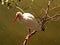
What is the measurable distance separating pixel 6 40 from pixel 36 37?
49 centimetres

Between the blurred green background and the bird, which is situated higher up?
the bird

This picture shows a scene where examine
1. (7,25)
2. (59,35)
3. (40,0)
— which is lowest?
(59,35)

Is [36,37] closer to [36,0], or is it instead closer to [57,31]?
[57,31]

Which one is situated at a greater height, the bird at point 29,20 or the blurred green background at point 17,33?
the bird at point 29,20

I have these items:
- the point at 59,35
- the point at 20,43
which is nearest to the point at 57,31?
the point at 59,35

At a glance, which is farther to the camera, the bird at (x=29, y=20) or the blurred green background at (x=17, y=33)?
the blurred green background at (x=17, y=33)

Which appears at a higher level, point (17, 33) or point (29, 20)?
point (29, 20)

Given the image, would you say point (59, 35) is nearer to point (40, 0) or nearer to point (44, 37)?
point (44, 37)

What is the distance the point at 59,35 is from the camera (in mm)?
4602

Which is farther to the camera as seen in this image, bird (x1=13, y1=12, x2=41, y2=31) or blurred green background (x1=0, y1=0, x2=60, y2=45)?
blurred green background (x1=0, y1=0, x2=60, y2=45)

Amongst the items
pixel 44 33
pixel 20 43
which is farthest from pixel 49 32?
pixel 20 43

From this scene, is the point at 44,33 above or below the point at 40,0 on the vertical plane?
below

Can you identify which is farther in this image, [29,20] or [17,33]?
[17,33]

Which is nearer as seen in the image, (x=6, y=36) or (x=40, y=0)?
(x=40, y=0)
